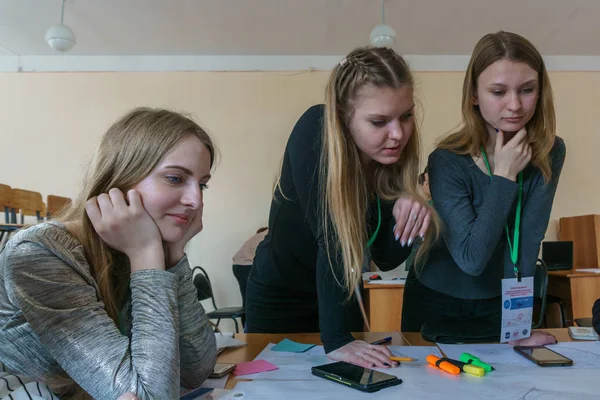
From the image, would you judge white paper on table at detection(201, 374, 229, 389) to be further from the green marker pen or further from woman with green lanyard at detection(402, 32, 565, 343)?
woman with green lanyard at detection(402, 32, 565, 343)

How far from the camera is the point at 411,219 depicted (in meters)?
1.06

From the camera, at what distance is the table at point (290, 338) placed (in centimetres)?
105

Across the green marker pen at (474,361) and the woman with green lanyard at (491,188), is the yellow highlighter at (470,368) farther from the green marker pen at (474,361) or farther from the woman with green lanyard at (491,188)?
the woman with green lanyard at (491,188)

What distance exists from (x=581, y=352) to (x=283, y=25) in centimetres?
352

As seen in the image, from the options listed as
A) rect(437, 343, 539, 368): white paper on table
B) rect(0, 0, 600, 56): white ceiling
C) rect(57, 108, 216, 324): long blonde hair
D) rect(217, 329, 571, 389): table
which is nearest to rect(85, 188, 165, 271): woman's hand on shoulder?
rect(57, 108, 216, 324): long blonde hair

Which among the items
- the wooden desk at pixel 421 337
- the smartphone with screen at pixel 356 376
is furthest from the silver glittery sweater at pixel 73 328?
the wooden desk at pixel 421 337

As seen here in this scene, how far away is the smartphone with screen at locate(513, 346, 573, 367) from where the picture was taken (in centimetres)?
94

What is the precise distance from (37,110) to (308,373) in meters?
4.56

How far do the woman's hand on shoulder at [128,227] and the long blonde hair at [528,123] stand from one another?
2.88ft

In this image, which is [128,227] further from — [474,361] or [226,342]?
[474,361]

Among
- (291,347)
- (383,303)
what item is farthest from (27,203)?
(291,347)

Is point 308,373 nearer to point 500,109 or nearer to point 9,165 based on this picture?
point 500,109

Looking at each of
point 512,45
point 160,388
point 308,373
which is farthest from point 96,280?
point 512,45

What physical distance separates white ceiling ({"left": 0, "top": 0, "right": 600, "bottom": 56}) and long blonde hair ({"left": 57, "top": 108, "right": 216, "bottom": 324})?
303 centimetres
